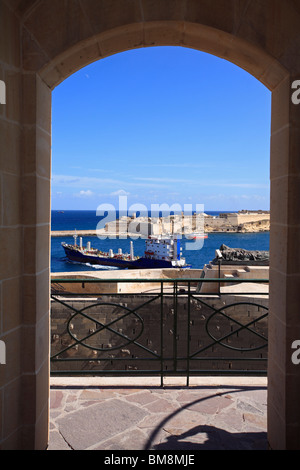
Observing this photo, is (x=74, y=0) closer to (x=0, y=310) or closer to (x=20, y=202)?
(x=20, y=202)

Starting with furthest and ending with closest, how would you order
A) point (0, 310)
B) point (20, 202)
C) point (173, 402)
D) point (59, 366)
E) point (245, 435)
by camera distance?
point (59, 366), point (173, 402), point (245, 435), point (20, 202), point (0, 310)

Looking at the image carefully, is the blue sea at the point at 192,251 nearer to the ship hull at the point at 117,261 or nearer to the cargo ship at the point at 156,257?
the ship hull at the point at 117,261

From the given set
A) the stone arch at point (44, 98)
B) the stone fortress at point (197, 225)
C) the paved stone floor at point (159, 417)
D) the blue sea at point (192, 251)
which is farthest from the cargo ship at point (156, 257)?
the stone fortress at point (197, 225)

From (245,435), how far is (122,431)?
3.01 feet

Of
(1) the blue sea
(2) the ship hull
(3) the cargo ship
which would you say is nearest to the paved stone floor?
(3) the cargo ship

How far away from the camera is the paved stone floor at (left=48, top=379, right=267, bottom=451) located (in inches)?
91.3

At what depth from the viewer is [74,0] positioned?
1.96 metres

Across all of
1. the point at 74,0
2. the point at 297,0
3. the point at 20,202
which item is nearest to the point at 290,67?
the point at 297,0

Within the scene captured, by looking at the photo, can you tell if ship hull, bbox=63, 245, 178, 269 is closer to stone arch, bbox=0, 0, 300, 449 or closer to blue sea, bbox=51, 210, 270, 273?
blue sea, bbox=51, 210, 270, 273

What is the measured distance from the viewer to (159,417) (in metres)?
2.63

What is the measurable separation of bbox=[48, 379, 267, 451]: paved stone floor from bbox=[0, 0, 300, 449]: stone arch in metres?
0.42

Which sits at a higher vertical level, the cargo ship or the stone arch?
the stone arch

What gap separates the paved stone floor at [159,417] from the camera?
2318 mm

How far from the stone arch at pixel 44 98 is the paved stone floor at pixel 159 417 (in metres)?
0.42
